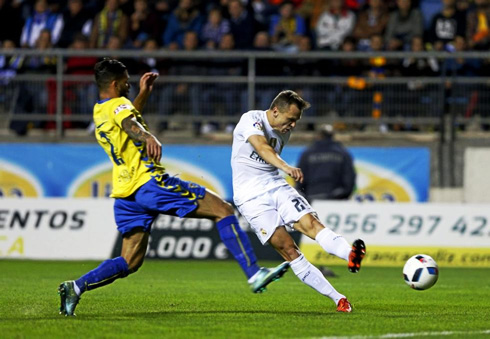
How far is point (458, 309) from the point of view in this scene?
9.95 metres

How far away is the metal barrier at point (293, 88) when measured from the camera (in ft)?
63.1

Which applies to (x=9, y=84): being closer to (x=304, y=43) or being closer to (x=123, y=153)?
(x=304, y=43)

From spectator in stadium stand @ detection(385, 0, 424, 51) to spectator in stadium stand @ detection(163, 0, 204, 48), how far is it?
3.65m

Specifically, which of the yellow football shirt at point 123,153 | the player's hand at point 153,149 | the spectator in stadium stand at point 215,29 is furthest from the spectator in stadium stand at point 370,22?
the player's hand at point 153,149

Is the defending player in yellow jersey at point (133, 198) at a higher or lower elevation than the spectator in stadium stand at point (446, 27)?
lower

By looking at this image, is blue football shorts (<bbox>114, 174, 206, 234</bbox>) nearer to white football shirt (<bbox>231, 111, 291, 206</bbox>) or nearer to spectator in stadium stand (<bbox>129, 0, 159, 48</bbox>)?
white football shirt (<bbox>231, 111, 291, 206</bbox>)

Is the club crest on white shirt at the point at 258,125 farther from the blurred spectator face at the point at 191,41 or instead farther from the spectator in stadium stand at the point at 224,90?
the blurred spectator face at the point at 191,41

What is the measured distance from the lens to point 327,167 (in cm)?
1677

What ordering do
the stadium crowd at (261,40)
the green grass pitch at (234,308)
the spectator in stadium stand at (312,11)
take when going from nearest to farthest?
the green grass pitch at (234,308), the stadium crowd at (261,40), the spectator in stadium stand at (312,11)

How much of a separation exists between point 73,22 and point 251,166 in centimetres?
1172

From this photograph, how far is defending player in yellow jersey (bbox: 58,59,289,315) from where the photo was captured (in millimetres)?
9039

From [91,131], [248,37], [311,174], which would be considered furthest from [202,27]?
[311,174]

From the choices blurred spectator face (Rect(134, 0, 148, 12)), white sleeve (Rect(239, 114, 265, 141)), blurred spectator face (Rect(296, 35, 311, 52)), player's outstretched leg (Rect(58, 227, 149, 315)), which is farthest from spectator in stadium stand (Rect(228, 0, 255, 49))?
player's outstretched leg (Rect(58, 227, 149, 315))

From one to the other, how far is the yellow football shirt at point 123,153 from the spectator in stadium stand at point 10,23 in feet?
39.2
